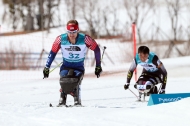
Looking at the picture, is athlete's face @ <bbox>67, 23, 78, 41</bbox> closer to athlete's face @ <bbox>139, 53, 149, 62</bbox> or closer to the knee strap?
the knee strap

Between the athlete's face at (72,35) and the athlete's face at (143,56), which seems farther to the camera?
the athlete's face at (143,56)

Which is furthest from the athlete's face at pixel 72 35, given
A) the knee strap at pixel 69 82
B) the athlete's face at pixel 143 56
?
the athlete's face at pixel 143 56

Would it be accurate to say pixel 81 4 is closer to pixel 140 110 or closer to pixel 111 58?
pixel 111 58

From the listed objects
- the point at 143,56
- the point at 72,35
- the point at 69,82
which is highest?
the point at 72,35

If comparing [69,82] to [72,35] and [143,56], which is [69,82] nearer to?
[72,35]

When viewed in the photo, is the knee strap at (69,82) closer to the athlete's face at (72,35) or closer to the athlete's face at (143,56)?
the athlete's face at (72,35)

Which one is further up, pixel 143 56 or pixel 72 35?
pixel 72 35

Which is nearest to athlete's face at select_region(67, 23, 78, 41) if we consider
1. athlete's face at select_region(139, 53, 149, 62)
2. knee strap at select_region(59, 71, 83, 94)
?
knee strap at select_region(59, 71, 83, 94)

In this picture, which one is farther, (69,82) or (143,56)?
(143,56)

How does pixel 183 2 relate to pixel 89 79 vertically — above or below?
above

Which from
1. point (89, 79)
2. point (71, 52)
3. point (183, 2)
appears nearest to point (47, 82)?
point (89, 79)

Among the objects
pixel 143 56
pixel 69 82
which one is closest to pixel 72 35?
pixel 69 82

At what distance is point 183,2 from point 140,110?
143 feet

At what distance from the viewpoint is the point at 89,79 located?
63.5ft
